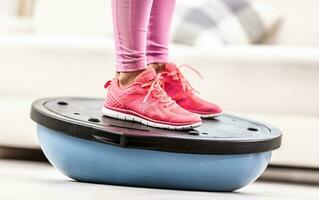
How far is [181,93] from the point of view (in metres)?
1.48

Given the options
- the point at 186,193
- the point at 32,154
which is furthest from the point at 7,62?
the point at 186,193

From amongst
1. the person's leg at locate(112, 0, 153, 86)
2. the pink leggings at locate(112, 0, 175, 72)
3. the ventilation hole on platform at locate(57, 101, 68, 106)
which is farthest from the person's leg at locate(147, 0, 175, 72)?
the ventilation hole on platform at locate(57, 101, 68, 106)

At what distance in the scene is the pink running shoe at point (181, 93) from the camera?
1.46m

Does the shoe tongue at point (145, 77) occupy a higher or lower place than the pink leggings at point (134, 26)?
lower

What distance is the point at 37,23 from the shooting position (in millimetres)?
2559

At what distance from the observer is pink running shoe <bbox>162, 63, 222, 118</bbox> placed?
1.46m

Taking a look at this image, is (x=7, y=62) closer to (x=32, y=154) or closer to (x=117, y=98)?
(x=32, y=154)

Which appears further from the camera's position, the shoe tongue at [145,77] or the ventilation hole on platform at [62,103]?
the ventilation hole on platform at [62,103]

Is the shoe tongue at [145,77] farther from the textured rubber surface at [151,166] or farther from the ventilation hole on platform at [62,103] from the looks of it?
the ventilation hole on platform at [62,103]

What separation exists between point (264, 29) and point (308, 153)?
76 centimetres

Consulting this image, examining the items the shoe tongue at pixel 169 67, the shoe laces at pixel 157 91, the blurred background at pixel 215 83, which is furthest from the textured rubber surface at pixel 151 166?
the blurred background at pixel 215 83

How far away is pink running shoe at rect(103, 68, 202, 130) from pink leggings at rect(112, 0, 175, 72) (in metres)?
0.04

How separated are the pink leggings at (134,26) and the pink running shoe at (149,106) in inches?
1.5

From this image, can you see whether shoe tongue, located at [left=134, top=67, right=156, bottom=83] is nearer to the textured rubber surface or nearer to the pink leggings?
the pink leggings
